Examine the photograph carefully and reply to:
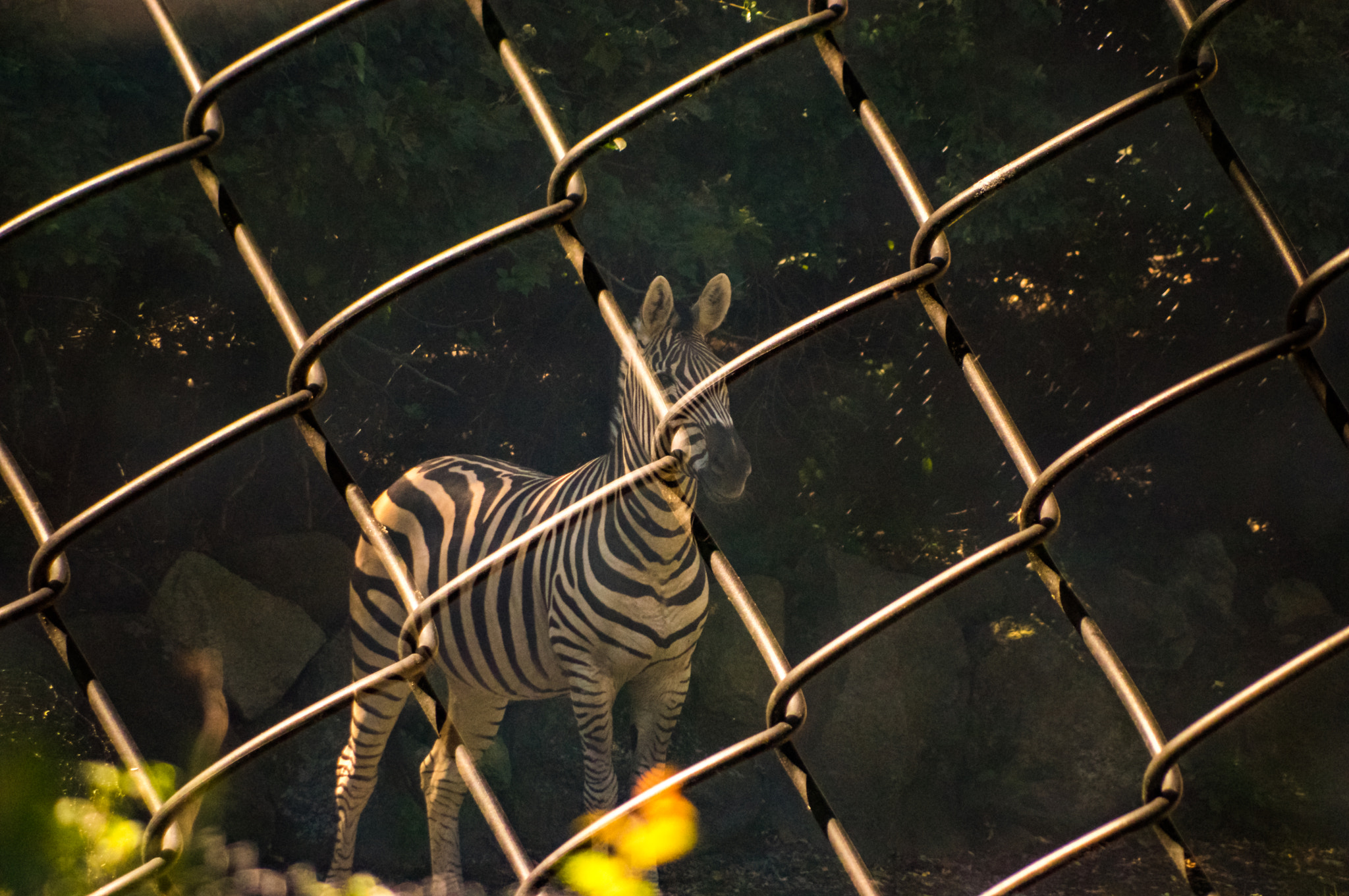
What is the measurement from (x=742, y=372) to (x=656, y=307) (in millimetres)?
1196

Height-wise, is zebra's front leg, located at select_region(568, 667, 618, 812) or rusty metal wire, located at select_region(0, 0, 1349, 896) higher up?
rusty metal wire, located at select_region(0, 0, 1349, 896)

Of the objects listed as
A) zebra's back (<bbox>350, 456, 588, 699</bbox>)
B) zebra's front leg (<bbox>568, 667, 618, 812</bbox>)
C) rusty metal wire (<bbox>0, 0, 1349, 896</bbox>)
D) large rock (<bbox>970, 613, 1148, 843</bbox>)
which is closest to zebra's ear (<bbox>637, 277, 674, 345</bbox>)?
zebra's back (<bbox>350, 456, 588, 699</bbox>)

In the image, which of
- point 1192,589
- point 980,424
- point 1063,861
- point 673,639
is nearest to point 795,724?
point 1063,861

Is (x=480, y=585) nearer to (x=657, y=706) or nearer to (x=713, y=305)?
(x=657, y=706)

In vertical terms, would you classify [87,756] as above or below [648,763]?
above

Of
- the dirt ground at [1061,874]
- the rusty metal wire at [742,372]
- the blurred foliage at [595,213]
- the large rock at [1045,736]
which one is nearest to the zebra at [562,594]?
the blurred foliage at [595,213]

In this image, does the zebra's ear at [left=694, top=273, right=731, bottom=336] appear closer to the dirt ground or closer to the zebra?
the zebra

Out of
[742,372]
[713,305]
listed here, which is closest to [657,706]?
[713,305]

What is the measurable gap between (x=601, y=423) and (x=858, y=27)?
1109 millimetres

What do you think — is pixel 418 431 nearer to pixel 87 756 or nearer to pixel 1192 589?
pixel 87 756

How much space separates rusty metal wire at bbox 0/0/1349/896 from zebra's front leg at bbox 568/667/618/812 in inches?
57.1

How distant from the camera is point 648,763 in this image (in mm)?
1839

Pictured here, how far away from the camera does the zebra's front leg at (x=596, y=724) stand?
176 centimetres

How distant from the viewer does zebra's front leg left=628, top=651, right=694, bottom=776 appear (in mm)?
1836
